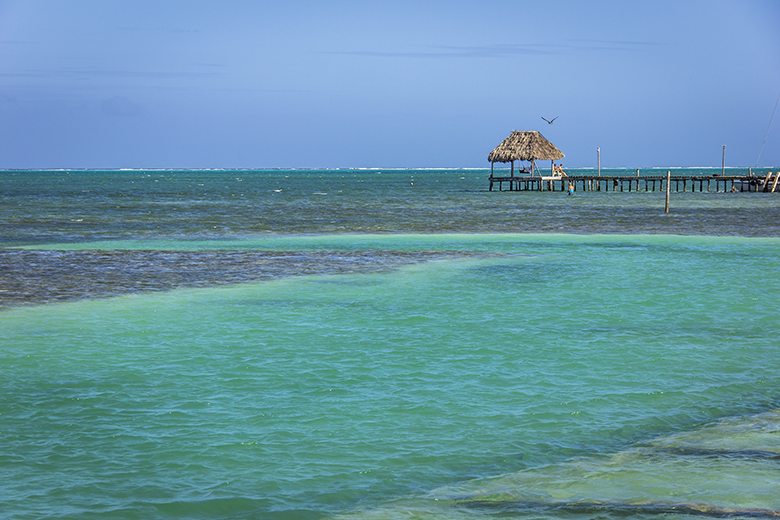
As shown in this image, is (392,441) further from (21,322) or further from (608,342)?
(21,322)

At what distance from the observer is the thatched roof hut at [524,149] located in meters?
72.1

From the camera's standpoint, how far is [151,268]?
1962 cm

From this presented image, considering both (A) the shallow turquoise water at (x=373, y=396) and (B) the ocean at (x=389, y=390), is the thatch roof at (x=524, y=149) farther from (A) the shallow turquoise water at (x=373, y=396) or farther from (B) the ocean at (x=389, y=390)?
(A) the shallow turquoise water at (x=373, y=396)

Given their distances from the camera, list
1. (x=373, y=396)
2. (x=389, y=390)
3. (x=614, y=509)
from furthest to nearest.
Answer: (x=389, y=390), (x=373, y=396), (x=614, y=509)

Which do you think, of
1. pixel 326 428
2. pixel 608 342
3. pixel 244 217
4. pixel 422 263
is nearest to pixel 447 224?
pixel 244 217

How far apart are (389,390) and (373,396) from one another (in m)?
0.30

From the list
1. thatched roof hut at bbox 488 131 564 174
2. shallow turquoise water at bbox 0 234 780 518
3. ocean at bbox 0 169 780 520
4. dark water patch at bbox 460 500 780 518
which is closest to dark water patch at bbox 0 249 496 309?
ocean at bbox 0 169 780 520

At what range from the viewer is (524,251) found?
23859mm

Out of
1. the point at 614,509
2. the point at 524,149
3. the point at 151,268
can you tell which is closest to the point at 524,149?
the point at 524,149

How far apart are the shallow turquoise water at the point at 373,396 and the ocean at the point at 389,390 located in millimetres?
33

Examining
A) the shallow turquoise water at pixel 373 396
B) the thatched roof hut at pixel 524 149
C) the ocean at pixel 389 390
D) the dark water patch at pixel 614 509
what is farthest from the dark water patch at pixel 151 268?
the thatched roof hut at pixel 524 149

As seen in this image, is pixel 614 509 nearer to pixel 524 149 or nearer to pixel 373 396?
pixel 373 396

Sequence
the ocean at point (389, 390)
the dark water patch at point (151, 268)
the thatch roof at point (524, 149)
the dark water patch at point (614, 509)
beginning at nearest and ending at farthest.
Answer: the dark water patch at point (614, 509) < the ocean at point (389, 390) < the dark water patch at point (151, 268) < the thatch roof at point (524, 149)

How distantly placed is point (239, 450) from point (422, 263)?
13841 millimetres
